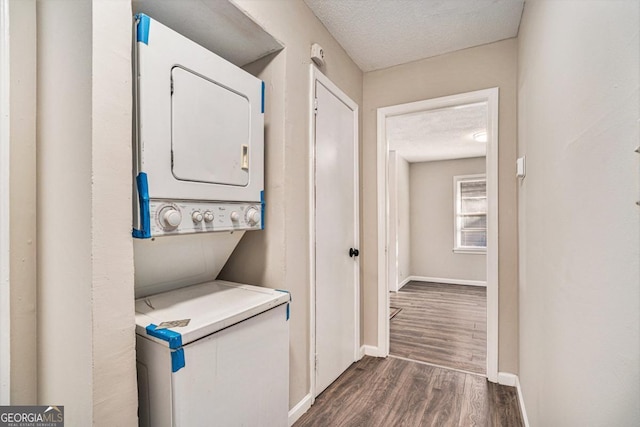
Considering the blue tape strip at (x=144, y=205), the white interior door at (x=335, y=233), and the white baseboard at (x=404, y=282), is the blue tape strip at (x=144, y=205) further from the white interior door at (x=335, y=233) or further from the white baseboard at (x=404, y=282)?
the white baseboard at (x=404, y=282)

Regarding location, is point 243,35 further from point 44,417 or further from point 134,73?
point 44,417

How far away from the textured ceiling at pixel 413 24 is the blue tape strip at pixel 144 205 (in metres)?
1.59

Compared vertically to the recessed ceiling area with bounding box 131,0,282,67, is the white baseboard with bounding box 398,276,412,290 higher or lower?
lower

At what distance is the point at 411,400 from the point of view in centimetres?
203

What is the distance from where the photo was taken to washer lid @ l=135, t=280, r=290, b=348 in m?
1.02

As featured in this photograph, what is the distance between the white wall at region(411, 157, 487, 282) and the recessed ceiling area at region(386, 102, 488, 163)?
30 centimetres

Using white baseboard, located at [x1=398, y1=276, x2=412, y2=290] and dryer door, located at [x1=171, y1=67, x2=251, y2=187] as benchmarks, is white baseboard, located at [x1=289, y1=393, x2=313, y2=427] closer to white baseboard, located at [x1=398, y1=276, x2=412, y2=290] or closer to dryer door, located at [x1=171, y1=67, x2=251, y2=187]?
dryer door, located at [x1=171, y1=67, x2=251, y2=187]

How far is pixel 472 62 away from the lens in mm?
2385

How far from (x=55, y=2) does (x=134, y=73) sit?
1.26 feet

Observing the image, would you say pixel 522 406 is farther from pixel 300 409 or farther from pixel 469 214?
pixel 469 214

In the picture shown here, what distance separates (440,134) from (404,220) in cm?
217

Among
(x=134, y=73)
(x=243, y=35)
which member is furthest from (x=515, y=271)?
(x=134, y=73)

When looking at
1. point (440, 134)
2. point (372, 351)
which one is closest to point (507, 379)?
point (372, 351)

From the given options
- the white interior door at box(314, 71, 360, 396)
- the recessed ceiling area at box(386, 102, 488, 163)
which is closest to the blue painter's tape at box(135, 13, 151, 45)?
the white interior door at box(314, 71, 360, 396)
